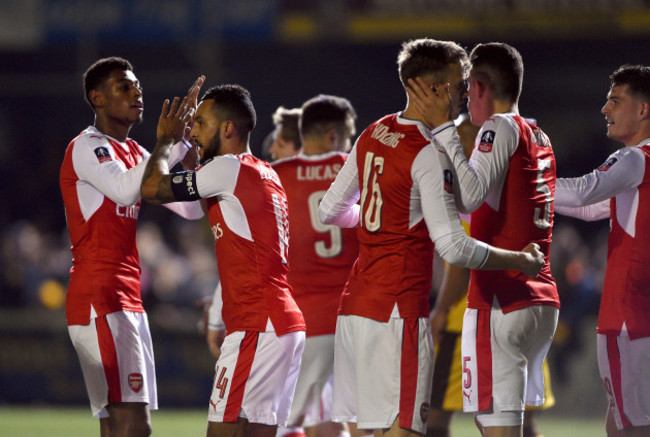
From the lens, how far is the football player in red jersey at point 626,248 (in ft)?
17.6

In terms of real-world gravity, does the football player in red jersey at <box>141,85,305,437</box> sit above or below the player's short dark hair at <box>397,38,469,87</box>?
below

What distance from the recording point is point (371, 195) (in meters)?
A: 4.81

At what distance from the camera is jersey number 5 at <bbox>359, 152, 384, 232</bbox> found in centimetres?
478

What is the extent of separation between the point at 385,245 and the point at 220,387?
1086mm

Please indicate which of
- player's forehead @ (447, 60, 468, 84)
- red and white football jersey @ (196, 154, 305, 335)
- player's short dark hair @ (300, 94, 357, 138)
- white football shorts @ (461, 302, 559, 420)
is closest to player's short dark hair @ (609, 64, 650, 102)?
player's forehead @ (447, 60, 468, 84)

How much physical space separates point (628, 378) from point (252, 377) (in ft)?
6.76

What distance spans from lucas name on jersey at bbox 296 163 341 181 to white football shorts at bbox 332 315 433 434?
1981 millimetres

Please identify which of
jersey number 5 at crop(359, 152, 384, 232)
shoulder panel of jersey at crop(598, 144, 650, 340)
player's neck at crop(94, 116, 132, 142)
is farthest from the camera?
player's neck at crop(94, 116, 132, 142)

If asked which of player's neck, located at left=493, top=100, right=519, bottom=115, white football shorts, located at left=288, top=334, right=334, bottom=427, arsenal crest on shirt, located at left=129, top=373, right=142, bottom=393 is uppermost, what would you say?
player's neck, located at left=493, top=100, right=519, bottom=115

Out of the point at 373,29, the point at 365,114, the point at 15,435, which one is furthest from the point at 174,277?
the point at 365,114

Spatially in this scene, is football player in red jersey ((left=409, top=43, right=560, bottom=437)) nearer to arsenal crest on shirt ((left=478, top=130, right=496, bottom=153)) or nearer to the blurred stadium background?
arsenal crest on shirt ((left=478, top=130, right=496, bottom=153))

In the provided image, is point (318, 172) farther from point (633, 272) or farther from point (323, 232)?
point (633, 272)

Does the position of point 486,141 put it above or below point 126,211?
above

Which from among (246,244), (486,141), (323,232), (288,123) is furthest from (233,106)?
(288,123)
